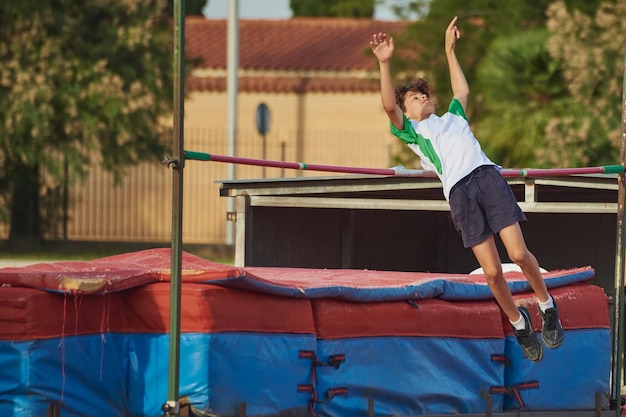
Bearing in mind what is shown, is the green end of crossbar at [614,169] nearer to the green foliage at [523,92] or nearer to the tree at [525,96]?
the tree at [525,96]

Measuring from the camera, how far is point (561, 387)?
787 centimetres

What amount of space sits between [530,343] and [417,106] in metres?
1.59

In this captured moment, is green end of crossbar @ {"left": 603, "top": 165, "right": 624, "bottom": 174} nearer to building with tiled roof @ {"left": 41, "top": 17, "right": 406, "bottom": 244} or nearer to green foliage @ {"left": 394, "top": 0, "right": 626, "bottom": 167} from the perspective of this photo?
green foliage @ {"left": 394, "top": 0, "right": 626, "bottom": 167}

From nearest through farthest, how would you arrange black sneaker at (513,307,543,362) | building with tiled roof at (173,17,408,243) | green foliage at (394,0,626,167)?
black sneaker at (513,307,543,362)
green foliage at (394,0,626,167)
building with tiled roof at (173,17,408,243)

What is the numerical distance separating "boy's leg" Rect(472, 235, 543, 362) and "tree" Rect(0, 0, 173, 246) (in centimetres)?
1944

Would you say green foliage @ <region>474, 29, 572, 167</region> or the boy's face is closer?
the boy's face

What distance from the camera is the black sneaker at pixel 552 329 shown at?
7355mm

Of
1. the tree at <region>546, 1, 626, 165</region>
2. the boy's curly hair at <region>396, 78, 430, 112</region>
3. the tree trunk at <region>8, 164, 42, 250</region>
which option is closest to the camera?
the boy's curly hair at <region>396, 78, 430, 112</region>

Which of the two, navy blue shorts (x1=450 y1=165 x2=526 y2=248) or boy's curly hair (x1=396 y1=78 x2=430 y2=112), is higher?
boy's curly hair (x1=396 y1=78 x2=430 y2=112)

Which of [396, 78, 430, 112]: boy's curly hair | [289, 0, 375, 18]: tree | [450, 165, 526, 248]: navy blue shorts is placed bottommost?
[450, 165, 526, 248]: navy blue shorts

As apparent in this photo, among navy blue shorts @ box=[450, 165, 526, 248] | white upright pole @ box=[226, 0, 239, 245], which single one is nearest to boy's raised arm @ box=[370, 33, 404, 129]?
navy blue shorts @ box=[450, 165, 526, 248]

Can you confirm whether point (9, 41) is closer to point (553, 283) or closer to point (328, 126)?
point (328, 126)

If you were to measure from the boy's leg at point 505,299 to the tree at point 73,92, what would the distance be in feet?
63.8

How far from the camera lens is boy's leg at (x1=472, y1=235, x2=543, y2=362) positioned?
709 cm
